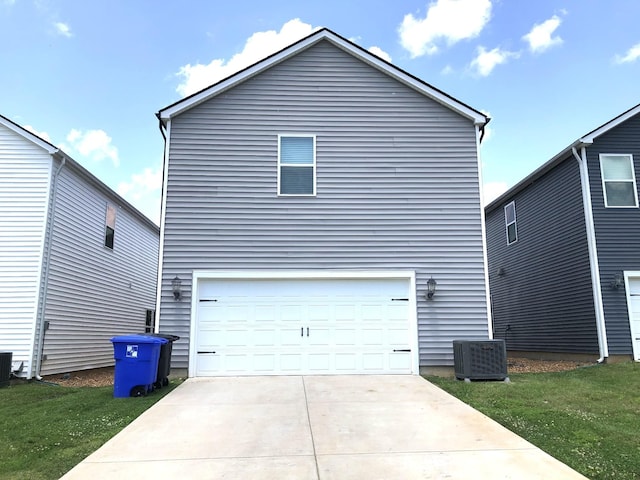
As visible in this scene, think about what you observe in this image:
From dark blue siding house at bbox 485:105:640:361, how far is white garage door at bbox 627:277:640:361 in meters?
0.02

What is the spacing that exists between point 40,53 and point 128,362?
13.1m

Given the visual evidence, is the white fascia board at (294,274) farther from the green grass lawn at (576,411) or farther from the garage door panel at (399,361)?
the green grass lawn at (576,411)

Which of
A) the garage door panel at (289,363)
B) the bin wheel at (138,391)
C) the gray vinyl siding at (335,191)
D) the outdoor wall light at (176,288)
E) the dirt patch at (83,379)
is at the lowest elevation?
the dirt patch at (83,379)

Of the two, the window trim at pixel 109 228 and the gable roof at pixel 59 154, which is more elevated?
the gable roof at pixel 59 154

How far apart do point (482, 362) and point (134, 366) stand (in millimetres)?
6072

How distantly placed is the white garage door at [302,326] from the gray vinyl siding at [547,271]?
5373mm

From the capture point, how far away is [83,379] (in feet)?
38.2

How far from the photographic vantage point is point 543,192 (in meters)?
14.3


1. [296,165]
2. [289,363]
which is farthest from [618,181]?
[289,363]

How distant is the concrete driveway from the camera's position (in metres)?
4.50

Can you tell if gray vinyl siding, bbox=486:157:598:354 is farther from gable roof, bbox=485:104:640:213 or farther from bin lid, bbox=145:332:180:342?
bin lid, bbox=145:332:180:342

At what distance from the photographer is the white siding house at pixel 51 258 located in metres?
10.4

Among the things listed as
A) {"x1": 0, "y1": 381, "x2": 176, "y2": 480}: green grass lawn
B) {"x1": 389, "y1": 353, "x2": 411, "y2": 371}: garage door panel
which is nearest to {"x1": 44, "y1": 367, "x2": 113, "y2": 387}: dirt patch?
{"x1": 0, "y1": 381, "x2": 176, "y2": 480}: green grass lawn

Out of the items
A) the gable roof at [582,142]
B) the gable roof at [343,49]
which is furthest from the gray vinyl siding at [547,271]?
the gable roof at [343,49]
